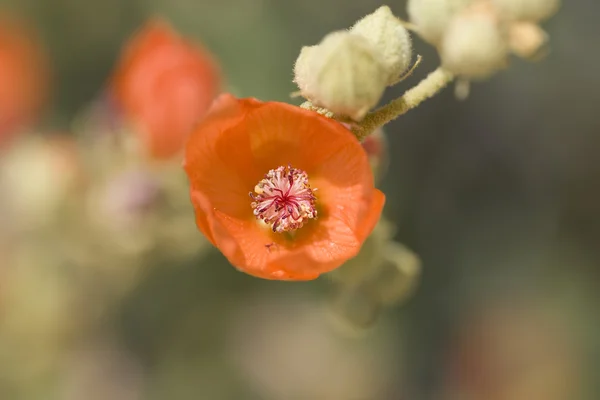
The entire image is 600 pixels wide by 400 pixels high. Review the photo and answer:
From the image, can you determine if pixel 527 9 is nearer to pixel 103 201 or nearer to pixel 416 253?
pixel 103 201

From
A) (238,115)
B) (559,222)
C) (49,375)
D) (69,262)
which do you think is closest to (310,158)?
(238,115)

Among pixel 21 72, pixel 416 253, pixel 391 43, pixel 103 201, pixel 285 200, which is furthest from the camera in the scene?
pixel 21 72

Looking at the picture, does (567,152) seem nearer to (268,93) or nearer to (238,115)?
(268,93)

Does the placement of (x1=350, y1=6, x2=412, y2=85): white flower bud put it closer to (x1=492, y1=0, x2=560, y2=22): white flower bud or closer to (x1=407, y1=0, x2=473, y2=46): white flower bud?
(x1=407, y1=0, x2=473, y2=46): white flower bud

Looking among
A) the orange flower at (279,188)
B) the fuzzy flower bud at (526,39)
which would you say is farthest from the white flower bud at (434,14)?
the orange flower at (279,188)

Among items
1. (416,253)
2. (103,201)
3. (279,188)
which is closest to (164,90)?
(103,201)

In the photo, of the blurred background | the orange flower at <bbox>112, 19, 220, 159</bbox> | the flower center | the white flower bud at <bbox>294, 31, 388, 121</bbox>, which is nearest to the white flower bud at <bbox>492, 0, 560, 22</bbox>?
the white flower bud at <bbox>294, 31, 388, 121</bbox>

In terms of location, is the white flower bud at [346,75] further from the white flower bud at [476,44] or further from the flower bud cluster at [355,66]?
the white flower bud at [476,44]
